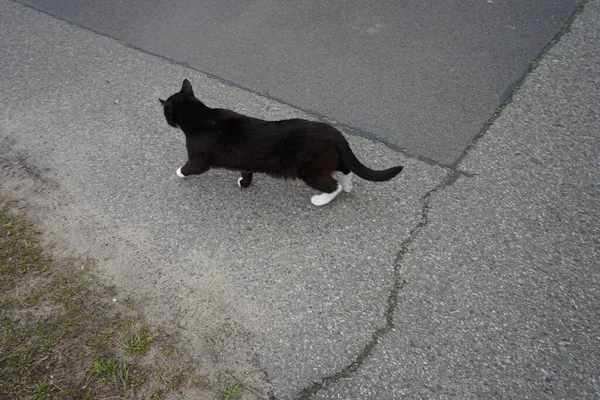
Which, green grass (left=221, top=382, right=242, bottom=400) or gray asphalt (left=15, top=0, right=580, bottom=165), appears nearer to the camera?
green grass (left=221, top=382, right=242, bottom=400)

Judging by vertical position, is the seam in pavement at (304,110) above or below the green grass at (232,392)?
above

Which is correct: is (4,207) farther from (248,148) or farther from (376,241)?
(376,241)

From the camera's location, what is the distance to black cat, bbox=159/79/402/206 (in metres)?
2.96

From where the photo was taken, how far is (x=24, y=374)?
2.38 meters

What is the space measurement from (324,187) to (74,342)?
177 cm

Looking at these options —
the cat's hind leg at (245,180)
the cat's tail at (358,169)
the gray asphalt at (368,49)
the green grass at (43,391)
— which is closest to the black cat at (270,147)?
the cat's tail at (358,169)

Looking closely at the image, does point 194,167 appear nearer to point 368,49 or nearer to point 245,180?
point 245,180

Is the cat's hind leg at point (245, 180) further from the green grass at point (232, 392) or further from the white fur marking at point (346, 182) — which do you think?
the green grass at point (232, 392)

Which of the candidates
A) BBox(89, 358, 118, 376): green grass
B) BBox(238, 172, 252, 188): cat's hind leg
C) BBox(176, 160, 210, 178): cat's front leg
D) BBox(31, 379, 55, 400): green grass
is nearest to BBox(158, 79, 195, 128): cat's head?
BBox(176, 160, 210, 178): cat's front leg

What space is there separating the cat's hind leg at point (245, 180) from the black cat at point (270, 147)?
203mm

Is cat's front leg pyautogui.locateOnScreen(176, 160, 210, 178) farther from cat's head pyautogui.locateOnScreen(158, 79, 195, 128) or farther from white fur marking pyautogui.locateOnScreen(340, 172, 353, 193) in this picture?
white fur marking pyautogui.locateOnScreen(340, 172, 353, 193)

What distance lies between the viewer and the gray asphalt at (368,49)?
3.94 metres

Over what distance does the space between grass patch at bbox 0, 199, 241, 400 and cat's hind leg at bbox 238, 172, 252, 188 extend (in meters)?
1.16

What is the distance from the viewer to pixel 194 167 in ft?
10.6
